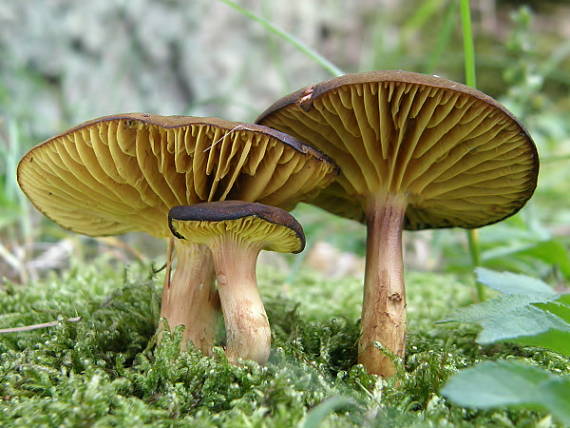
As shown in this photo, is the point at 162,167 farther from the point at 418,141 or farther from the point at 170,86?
the point at 170,86

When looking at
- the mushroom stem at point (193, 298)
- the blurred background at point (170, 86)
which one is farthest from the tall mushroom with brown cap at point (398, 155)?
the blurred background at point (170, 86)

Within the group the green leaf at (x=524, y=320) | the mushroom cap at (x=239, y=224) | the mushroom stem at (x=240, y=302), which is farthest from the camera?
the mushroom stem at (x=240, y=302)

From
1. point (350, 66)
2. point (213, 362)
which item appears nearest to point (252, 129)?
point (213, 362)

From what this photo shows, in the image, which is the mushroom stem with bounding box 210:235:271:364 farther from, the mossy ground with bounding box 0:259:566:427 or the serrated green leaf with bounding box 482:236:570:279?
the serrated green leaf with bounding box 482:236:570:279

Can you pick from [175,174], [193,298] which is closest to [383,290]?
[193,298]

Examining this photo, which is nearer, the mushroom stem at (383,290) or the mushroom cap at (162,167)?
the mushroom cap at (162,167)

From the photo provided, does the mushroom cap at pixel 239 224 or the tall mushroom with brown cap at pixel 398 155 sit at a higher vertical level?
the tall mushroom with brown cap at pixel 398 155

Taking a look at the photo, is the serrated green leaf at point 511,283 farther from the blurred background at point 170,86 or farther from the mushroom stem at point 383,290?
the blurred background at point 170,86

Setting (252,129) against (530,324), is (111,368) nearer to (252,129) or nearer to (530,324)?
(252,129)

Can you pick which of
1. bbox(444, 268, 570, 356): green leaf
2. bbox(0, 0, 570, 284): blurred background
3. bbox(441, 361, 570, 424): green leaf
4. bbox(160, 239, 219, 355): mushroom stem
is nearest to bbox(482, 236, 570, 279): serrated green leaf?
bbox(0, 0, 570, 284): blurred background
